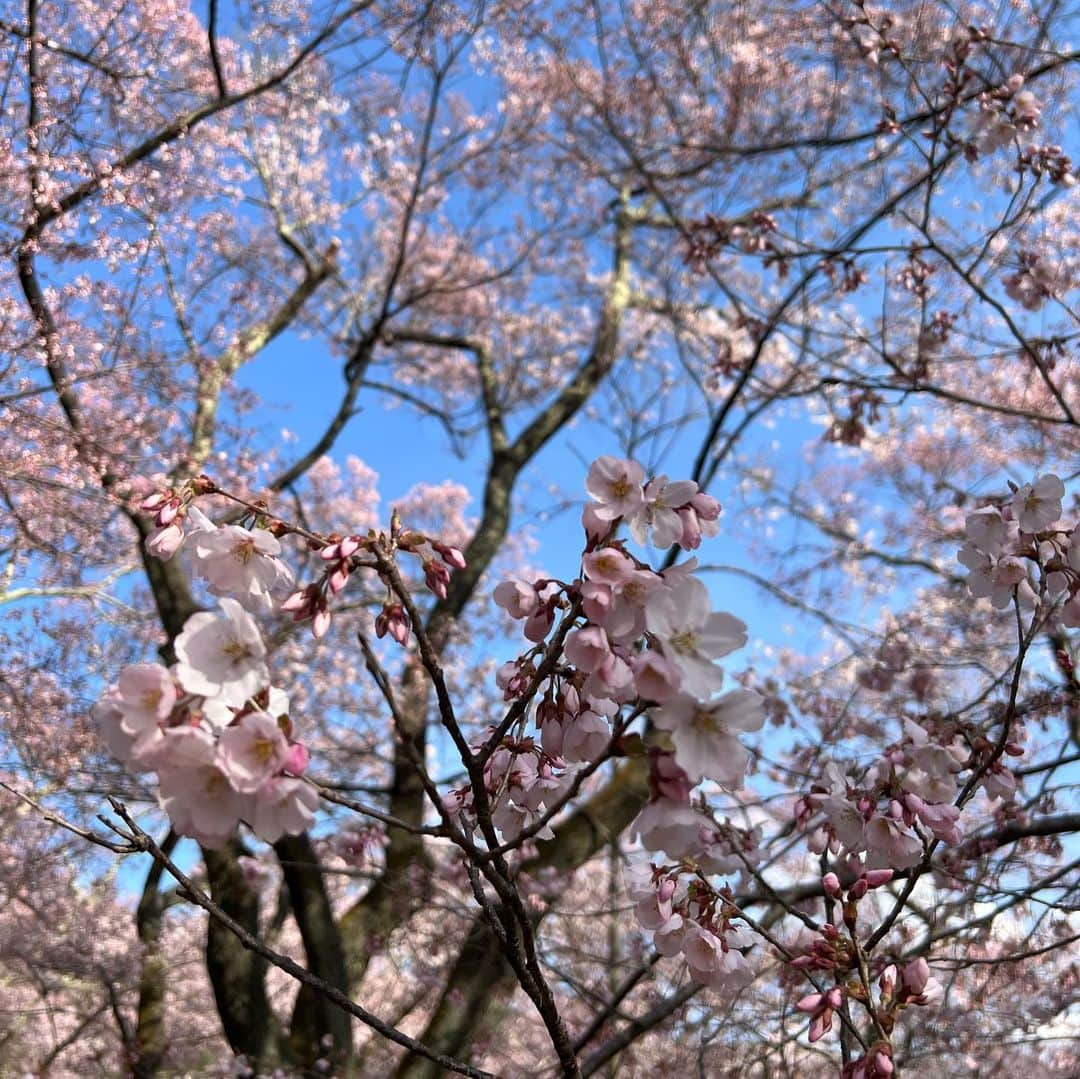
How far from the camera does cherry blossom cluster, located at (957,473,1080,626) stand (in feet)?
5.72

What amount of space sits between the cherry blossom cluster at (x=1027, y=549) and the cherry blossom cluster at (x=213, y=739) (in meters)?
1.55

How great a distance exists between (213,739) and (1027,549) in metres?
1.67

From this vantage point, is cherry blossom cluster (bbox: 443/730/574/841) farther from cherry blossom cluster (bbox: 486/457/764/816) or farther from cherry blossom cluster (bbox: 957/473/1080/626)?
cherry blossom cluster (bbox: 957/473/1080/626)

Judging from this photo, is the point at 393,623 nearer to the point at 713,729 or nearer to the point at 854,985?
the point at 713,729

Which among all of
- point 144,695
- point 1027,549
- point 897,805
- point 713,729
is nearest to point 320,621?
point 144,695

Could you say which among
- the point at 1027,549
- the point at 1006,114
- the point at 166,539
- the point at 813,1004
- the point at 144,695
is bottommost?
the point at 813,1004

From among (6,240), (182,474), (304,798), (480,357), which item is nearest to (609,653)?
(304,798)

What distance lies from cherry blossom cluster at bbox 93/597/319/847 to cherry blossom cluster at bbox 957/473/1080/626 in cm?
155

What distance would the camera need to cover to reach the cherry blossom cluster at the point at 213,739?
3.08ft

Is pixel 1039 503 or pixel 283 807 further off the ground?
pixel 1039 503

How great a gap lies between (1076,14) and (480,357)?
5.70m

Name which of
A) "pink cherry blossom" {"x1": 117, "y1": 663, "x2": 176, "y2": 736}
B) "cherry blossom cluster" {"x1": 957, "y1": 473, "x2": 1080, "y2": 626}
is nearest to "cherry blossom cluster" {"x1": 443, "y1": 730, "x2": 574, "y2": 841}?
"pink cherry blossom" {"x1": 117, "y1": 663, "x2": 176, "y2": 736}

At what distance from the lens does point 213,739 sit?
0.94 m

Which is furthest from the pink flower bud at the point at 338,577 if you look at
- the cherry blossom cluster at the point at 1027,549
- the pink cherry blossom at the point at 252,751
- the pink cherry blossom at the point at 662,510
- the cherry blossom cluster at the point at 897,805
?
the cherry blossom cluster at the point at 1027,549
